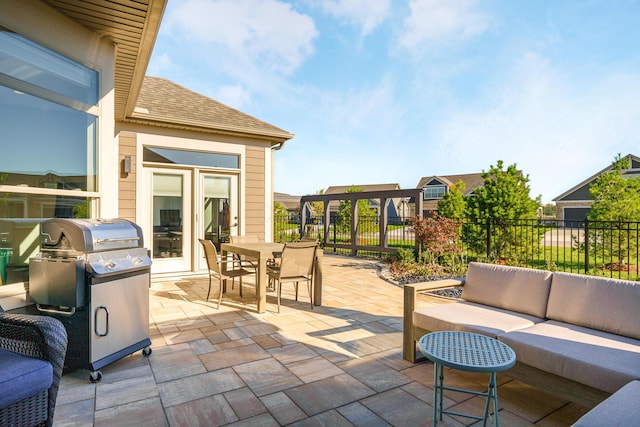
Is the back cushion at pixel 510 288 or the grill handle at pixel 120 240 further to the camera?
the back cushion at pixel 510 288

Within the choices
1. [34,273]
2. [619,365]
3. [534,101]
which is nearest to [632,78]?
[534,101]

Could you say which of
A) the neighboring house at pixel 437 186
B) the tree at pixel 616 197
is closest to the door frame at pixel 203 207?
the tree at pixel 616 197

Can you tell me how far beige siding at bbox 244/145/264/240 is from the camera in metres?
7.34

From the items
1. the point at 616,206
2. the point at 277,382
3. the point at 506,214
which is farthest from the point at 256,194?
the point at 616,206

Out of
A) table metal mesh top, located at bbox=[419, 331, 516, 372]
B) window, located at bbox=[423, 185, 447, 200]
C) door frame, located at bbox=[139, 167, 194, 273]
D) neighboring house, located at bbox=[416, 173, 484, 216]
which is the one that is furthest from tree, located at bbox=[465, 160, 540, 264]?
window, located at bbox=[423, 185, 447, 200]

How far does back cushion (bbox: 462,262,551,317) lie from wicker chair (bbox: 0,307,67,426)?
3150 mm

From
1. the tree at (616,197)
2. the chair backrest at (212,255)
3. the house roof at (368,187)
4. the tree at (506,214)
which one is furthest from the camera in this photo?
the house roof at (368,187)

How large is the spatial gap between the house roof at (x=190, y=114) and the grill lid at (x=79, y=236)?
3.75m

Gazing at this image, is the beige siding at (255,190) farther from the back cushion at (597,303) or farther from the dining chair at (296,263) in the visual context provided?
the back cushion at (597,303)

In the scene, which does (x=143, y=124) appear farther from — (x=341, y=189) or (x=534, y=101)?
(x=341, y=189)

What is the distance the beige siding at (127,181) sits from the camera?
241 inches

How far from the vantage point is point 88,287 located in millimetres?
2604

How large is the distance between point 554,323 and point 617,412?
52.5 inches

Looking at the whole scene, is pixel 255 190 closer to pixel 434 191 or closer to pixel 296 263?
pixel 296 263
